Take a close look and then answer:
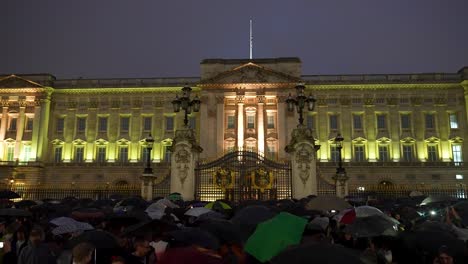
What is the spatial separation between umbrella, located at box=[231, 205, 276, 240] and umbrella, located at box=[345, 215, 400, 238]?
1.63 m

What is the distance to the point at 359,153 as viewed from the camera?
52.9 m

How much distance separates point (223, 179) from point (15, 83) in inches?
1704

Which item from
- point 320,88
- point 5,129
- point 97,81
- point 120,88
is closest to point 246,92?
point 320,88

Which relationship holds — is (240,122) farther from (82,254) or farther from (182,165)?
(82,254)

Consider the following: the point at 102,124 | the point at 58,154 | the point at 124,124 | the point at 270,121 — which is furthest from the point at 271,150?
the point at 58,154

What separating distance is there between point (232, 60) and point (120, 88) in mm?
14923

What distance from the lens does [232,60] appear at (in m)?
55.1

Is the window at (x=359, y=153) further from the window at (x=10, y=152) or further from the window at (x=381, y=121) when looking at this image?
the window at (x=10, y=152)

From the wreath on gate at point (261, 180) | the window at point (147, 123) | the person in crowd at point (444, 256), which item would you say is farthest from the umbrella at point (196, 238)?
the window at point (147, 123)

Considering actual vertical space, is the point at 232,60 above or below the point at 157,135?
above

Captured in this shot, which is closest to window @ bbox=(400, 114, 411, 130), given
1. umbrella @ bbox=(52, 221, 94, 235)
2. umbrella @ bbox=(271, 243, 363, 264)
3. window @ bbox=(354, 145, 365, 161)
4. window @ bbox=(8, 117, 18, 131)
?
window @ bbox=(354, 145, 365, 161)

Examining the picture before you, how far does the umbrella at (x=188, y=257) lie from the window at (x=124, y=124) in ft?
175

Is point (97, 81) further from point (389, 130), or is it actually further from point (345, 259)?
point (345, 259)

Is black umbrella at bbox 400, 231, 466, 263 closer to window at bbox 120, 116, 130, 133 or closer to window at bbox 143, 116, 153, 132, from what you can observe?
window at bbox 143, 116, 153, 132
